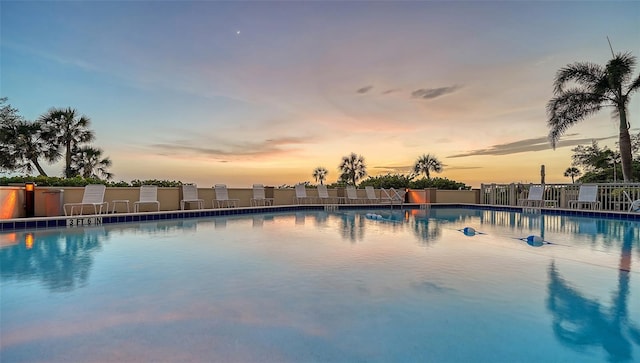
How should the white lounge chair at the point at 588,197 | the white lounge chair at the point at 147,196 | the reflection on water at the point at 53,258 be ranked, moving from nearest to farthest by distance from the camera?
the reflection on water at the point at 53,258
the white lounge chair at the point at 147,196
the white lounge chair at the point at 588,197

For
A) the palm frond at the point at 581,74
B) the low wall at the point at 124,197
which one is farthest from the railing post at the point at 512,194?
the palm frond at the point at 581,74

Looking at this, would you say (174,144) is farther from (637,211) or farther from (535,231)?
(637,211)

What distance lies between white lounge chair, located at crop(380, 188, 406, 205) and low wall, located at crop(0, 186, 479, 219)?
17.6 inches

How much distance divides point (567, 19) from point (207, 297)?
1215 centimetres

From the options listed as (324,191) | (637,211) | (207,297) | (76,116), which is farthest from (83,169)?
(637,211)

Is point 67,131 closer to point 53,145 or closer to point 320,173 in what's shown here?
point 53,145

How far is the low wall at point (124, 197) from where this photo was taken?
830 centimetres

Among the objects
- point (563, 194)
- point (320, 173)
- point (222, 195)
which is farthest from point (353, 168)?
point (222, 195)

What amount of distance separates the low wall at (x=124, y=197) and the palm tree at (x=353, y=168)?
11.8 meters

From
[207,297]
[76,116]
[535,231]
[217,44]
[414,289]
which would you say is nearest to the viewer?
[207,297]

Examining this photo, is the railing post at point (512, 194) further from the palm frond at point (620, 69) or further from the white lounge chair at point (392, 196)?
the palm frond at point (620, 69)

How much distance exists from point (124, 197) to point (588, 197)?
14.7 meters

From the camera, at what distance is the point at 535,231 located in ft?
24.7

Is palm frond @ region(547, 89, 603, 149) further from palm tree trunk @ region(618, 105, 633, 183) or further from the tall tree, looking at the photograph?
the tall tree
